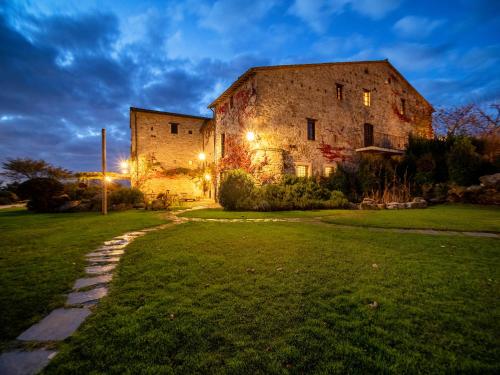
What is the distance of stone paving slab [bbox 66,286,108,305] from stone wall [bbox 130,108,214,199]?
59.6 feet

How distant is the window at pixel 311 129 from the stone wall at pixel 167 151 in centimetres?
875

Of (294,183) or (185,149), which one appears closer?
(294,183)

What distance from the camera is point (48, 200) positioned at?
11883 mm

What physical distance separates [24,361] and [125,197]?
13196 mm

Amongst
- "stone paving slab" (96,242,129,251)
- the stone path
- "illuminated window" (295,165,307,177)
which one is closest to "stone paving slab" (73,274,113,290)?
the stone path

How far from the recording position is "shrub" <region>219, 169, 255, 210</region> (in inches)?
455

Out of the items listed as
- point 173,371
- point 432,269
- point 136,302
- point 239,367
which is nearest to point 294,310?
point 239,367

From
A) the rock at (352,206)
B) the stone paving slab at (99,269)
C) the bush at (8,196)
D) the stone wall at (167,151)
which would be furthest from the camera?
the stone wall at (167,151)

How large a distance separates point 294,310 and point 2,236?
23.6 ft

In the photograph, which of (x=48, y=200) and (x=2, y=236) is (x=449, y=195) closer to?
(x=2, y=236)

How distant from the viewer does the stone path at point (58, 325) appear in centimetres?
152

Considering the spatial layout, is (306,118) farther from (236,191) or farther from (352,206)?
(236,191)

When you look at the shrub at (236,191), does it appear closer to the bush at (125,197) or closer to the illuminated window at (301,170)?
the illuminated window at (301,170)

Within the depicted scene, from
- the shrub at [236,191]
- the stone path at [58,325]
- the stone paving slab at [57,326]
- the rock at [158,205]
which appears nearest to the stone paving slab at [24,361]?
the stone path at [58,325]
